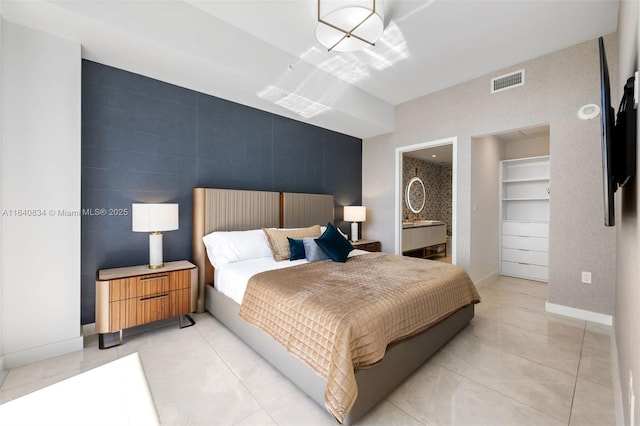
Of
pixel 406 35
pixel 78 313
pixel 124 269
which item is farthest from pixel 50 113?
pixel 406 35

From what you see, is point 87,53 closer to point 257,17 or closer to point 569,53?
point 257,17

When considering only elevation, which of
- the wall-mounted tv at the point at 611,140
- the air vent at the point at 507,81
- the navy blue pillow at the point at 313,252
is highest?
the air vent at the point at 507,81

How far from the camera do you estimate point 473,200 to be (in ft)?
12.7

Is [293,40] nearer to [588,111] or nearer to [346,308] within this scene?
[346,308]

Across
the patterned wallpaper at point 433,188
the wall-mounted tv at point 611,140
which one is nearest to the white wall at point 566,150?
the wall-mounted tv at point 611,140

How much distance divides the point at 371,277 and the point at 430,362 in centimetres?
79

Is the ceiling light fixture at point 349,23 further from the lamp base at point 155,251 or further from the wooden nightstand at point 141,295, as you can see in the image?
the wooden nightstand at point 141,295

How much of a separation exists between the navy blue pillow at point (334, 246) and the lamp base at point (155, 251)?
64.1 inches

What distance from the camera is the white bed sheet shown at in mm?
2461

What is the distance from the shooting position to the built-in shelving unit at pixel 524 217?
445 cm

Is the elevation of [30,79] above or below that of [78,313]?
above

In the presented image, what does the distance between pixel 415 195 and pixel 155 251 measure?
5739 mm

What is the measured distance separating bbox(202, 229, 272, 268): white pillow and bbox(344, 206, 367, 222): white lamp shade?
1.91m

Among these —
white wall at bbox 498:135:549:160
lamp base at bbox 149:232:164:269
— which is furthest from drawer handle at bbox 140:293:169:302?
white wall at bbox 498:135:549:160
